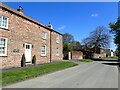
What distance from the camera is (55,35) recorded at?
35.9 metres

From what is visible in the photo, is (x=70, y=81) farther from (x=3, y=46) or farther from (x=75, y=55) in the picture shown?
(x=75, y=55)

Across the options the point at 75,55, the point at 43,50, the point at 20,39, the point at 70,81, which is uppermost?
the point at 20,39

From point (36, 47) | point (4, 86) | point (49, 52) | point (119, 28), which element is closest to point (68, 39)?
point (119, 28)

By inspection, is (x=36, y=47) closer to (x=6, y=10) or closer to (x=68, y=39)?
(x=6, y=10)

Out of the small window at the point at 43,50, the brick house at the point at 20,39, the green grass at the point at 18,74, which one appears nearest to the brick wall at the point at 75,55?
the brick house at the point at 20,39

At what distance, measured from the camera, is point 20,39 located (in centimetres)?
2136

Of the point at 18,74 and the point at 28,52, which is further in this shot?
the point at 28,52

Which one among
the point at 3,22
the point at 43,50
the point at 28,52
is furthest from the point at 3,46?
the point at 43,50

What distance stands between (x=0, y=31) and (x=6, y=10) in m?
2.31

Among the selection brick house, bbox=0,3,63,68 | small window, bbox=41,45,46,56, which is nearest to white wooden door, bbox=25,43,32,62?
brick house, bbox=0,3,63,68

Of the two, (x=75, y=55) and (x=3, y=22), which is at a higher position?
(x=3, y=22)

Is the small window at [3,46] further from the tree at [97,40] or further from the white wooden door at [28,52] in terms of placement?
the tree at [97,40]

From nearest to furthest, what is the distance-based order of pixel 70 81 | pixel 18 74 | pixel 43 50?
1. pixel 70 81
2. pixel 18 74
3. pixel 43 50

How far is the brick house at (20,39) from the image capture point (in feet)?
60.5
